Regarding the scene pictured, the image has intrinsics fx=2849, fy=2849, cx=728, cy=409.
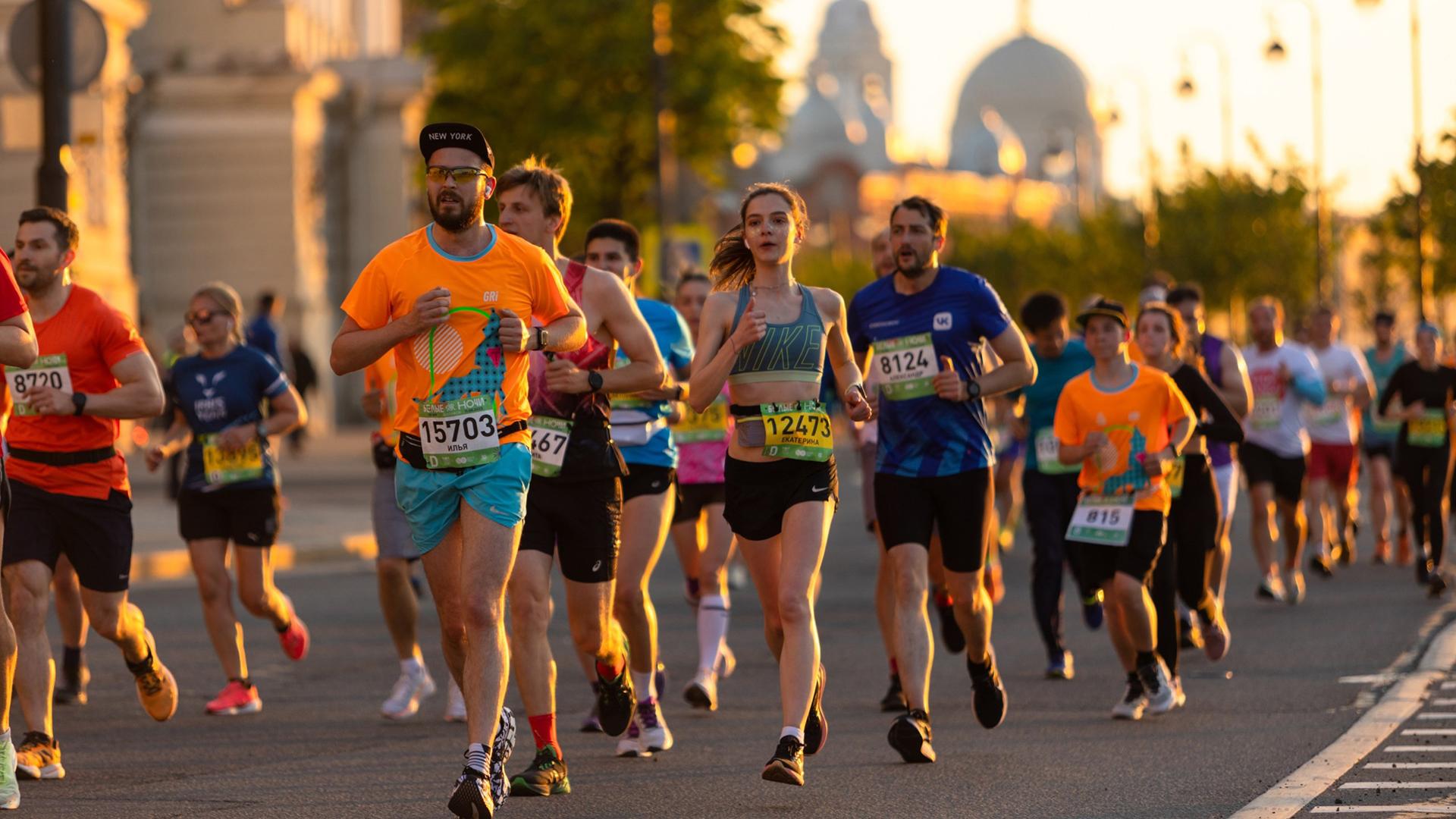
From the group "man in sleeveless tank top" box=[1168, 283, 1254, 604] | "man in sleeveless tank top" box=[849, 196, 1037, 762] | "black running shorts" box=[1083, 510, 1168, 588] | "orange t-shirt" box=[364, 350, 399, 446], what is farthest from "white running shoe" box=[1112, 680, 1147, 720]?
"orange t-shirt" box=[364, 350, 399, 446]

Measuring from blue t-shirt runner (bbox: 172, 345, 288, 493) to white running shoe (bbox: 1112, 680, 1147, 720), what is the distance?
3708 mm

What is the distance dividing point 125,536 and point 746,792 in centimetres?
262

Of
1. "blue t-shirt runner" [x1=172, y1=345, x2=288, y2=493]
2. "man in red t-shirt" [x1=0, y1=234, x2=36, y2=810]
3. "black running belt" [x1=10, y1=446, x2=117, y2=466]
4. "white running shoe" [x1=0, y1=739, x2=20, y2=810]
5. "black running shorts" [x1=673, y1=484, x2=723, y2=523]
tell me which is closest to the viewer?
"man in red t-shirt" [x1=0, y1=234, x2=36, y2=810]

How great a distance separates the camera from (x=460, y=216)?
832 centimetres

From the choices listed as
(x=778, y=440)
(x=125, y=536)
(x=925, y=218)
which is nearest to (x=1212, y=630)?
(x=925, y=218)

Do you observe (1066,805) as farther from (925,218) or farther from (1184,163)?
(1184,163)

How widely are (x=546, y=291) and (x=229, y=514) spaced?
3.94 meters

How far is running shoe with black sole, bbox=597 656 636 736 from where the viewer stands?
9.68 meters

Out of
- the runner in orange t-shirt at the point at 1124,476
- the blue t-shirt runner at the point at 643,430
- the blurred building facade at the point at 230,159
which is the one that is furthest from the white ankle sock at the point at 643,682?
the blurred building facade at the point at 230,159

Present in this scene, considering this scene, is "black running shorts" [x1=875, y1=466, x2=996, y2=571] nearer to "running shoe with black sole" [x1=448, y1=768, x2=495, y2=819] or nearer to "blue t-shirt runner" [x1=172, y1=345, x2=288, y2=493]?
"running shoe with black sole" [x1=448, y1=768, x2=495, y2=819]

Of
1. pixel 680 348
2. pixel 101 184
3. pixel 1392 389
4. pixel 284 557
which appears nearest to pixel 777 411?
pixel 680 348

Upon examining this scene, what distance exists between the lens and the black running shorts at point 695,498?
12.8 metres

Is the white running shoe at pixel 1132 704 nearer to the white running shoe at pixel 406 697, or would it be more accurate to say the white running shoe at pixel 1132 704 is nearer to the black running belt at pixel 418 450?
the white running shoe at pixel 406 697

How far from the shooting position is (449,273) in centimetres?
838
